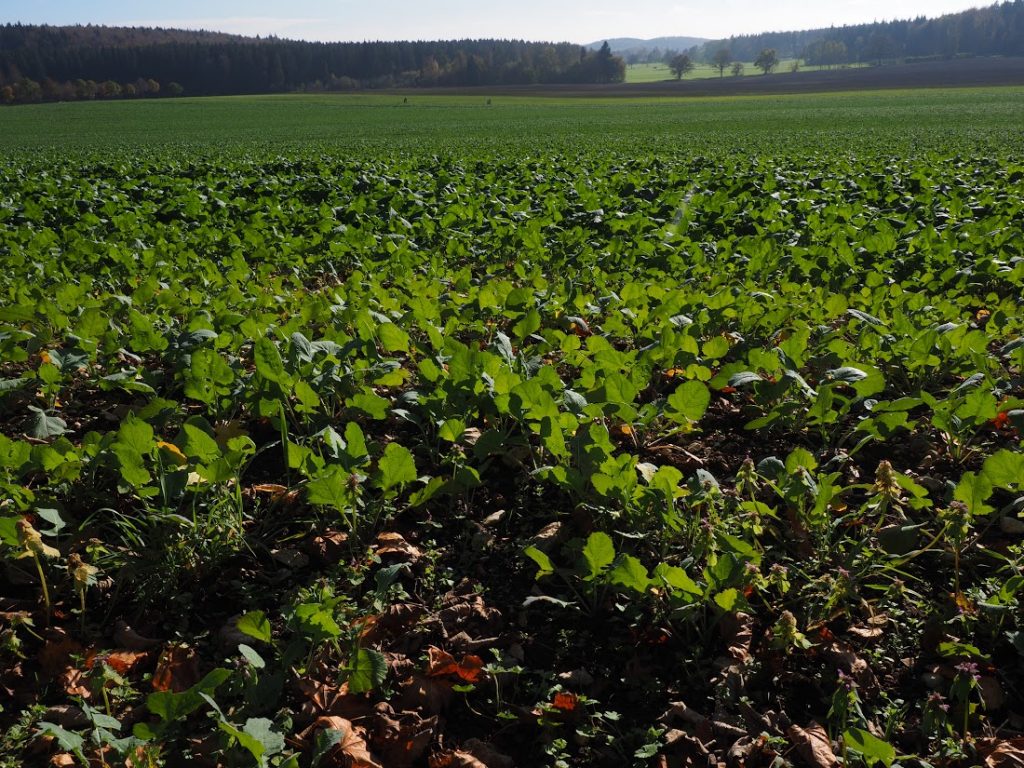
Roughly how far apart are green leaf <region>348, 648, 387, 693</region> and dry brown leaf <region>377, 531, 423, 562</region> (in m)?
0.67

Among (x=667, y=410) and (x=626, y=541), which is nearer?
(x=626, y=541)

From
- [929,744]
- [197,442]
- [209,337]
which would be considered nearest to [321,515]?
[197,442]

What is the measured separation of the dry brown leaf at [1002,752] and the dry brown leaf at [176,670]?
218 centimetres

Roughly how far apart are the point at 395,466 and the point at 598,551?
859mm

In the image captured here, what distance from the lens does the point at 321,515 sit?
2.78 metres

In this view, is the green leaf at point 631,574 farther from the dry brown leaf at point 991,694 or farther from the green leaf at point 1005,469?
the green leaf at point 1005,469

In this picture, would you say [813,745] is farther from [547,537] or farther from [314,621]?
[314,621]

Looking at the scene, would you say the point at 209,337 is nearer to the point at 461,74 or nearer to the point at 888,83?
the point at 888,83

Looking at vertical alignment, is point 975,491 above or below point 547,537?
above

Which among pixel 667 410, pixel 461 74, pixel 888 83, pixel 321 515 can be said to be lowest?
pixel 321 515

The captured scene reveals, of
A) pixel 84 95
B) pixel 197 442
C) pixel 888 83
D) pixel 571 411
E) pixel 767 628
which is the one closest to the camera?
pixel 767 628

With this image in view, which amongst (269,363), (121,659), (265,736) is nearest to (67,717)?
(121,659)

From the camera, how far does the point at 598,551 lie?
7.19ft

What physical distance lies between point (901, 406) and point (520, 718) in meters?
2.07
